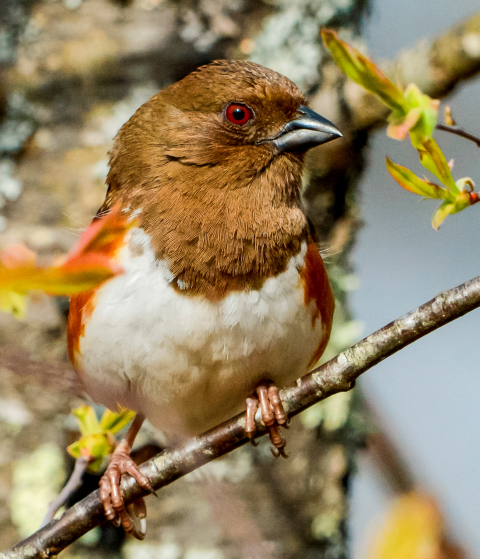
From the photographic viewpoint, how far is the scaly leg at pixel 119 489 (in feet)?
5.84

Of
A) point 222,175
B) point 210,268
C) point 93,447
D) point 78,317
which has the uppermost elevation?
point 222,175

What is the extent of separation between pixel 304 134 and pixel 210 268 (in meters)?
0.51

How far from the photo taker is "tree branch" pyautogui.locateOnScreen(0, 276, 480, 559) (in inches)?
47.6

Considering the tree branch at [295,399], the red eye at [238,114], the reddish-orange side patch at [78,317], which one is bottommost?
the tree branch at [295,399]

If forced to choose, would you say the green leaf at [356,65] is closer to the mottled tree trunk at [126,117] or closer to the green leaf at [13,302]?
the green leaf at [13,302]

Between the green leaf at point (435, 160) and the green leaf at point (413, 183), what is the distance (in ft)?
0.07

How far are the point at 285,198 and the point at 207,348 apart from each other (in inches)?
19.6

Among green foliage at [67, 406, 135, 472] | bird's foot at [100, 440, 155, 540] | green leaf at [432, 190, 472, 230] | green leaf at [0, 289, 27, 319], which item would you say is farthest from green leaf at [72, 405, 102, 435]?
green leaf at [432, 190, 472, 230]

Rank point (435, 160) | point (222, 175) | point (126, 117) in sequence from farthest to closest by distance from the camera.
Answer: point (126, 117), point (222, 175), point (435, 160)

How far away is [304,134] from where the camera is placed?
1.94m

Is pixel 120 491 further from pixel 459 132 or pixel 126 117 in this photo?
pixel 126 117

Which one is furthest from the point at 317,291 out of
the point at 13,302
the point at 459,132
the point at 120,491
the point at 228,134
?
the point at 13,302

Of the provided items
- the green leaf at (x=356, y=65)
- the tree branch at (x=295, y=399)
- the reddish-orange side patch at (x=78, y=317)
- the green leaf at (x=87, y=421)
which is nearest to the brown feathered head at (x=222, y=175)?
the reddish-orange side patch at (x=78, y=317)

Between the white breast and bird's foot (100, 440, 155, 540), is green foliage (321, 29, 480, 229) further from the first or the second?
bird's foot (100, 440, 155, 540)
